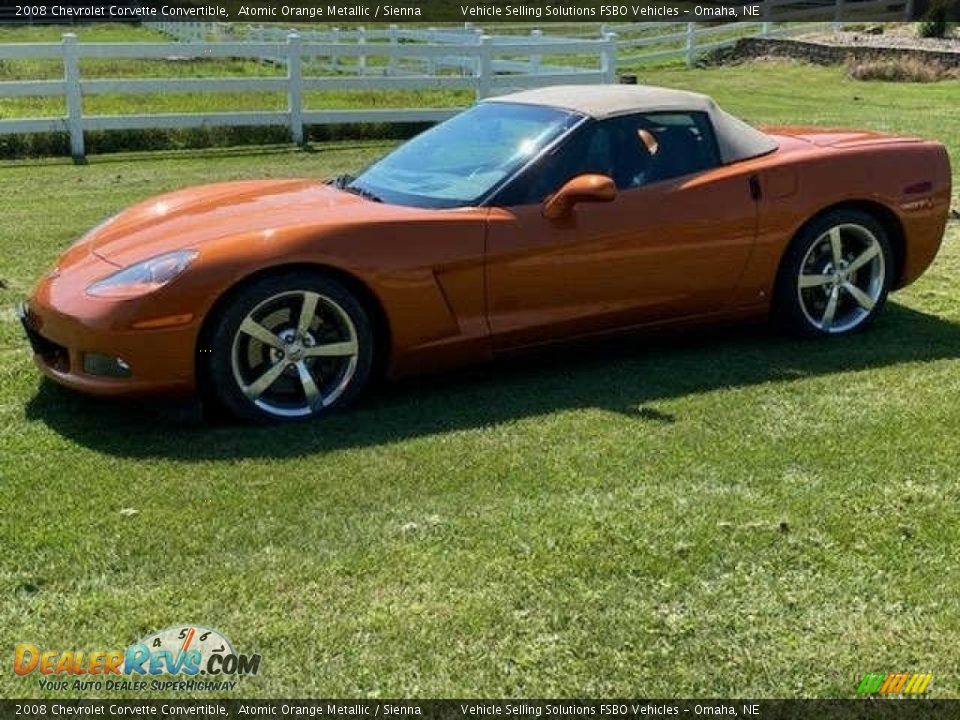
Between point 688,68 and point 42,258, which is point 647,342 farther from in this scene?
point 688,68

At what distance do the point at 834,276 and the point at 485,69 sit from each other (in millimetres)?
11127

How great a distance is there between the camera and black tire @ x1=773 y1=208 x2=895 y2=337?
5988mm

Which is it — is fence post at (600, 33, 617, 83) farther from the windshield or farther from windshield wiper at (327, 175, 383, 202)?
windshield wiper at (327, 175, 383, 202)

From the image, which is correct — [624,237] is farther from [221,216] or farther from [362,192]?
[221,216]

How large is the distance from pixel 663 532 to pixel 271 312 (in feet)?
6.44

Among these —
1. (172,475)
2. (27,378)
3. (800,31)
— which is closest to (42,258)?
(27,378)

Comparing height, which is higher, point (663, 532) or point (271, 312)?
point (271, 312)

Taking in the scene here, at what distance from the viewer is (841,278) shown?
6164 millimetres

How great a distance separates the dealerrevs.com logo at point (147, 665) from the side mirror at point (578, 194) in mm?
2707

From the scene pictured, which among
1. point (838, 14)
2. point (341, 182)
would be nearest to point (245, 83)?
point (341, 182)

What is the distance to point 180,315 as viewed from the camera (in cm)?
459

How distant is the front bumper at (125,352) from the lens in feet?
15.0

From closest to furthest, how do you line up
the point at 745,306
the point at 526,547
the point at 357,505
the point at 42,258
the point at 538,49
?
the point at 526,547 < the point at 357,505 < the point at 745,306 < the point at 42,258 < the point at 538,49
